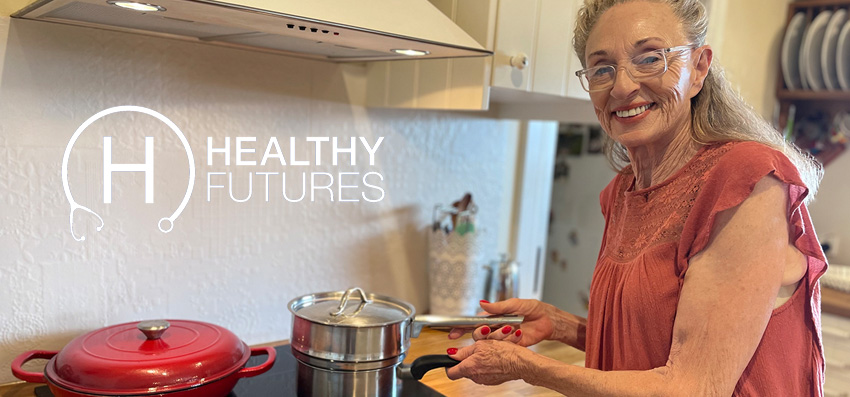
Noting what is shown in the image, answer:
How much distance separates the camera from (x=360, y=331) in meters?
1.06

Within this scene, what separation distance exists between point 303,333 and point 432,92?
1.79 ft

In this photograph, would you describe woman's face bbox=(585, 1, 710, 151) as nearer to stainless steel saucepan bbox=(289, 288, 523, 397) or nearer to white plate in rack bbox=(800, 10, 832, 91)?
stainless steel saucepan bbox=(289, 288, 523, 397)

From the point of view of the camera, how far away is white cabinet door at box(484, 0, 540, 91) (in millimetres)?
1235

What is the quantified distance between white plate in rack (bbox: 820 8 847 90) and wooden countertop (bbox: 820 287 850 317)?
64 cm

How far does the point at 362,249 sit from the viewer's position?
1541 mm

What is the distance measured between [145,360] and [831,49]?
2094 millimetres

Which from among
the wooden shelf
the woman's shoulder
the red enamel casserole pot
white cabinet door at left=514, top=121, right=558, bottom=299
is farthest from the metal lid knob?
the wooden shelf

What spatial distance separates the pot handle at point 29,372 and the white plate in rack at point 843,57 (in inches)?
85.0

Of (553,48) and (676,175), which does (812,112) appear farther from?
(676,175)

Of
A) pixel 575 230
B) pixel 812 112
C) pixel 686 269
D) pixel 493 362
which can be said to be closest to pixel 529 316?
pixel 493 362

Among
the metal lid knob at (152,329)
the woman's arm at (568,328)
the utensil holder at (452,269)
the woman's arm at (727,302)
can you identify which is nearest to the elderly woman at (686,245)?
the woman's arm at (727,302)

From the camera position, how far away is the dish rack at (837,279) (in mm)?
1934

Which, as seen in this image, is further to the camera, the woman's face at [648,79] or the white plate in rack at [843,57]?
the white plate in rack at [843,57]

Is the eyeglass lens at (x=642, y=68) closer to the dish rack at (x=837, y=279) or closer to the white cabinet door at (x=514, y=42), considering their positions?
the white cabinet door at (x=514, y=42)
